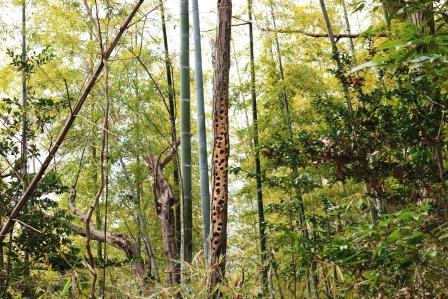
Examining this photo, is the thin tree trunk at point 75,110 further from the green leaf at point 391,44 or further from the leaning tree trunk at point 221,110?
the leaning tree trunk at point 221,110

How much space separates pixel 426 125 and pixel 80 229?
440 cm

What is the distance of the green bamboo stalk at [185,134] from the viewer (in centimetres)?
279

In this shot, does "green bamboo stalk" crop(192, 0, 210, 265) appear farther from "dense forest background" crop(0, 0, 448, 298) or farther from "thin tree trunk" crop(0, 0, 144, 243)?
"thin tree trunk" crop(0, 0, 144, 243)

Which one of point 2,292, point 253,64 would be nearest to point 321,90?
point 253,64

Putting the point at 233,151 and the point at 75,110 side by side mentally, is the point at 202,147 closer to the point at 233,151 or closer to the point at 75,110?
the point at 75,110

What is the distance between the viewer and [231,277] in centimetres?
191

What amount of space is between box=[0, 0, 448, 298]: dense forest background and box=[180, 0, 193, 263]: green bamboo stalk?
0.01 metres

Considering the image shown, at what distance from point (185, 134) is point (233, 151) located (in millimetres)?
5524

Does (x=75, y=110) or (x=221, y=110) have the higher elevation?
(x=221, y=110)

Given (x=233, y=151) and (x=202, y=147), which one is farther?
(x=233, y=151)

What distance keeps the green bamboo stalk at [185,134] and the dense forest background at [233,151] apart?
0.04 feet

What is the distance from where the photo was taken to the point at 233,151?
28.3ft

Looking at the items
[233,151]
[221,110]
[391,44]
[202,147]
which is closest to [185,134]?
[202,147]

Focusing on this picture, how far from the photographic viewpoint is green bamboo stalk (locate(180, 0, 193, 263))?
279 centimetres
